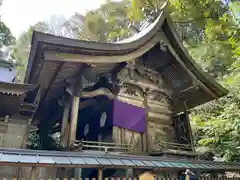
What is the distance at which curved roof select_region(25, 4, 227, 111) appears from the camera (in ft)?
19.5

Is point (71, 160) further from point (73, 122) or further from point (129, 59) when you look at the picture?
point (129, 59)

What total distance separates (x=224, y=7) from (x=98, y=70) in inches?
544

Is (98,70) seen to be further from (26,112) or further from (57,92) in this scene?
(26,112)

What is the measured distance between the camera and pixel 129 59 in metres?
7.87

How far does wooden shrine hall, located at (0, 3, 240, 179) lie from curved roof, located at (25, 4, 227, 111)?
0.03m

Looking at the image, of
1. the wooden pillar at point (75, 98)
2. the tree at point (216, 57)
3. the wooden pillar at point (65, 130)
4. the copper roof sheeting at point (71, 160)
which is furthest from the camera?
the tree at point (216, 57)

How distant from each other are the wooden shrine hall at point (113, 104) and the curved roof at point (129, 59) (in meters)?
0.03

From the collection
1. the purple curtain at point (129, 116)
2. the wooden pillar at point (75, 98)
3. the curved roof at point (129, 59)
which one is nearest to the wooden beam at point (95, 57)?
the curved roof at point (129, 59)

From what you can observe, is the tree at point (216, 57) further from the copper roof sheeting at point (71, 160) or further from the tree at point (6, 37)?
the tree at point (6, 37)

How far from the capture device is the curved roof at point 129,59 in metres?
5.94

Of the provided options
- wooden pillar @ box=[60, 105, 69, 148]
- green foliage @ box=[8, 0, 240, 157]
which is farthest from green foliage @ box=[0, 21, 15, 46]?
wooden pillar @ box=[60, 105, 69, 148]

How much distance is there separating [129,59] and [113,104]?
5.83ft

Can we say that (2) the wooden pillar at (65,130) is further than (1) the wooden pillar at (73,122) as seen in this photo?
Yes

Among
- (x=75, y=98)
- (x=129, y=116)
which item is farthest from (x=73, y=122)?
(x=129, y=116)
